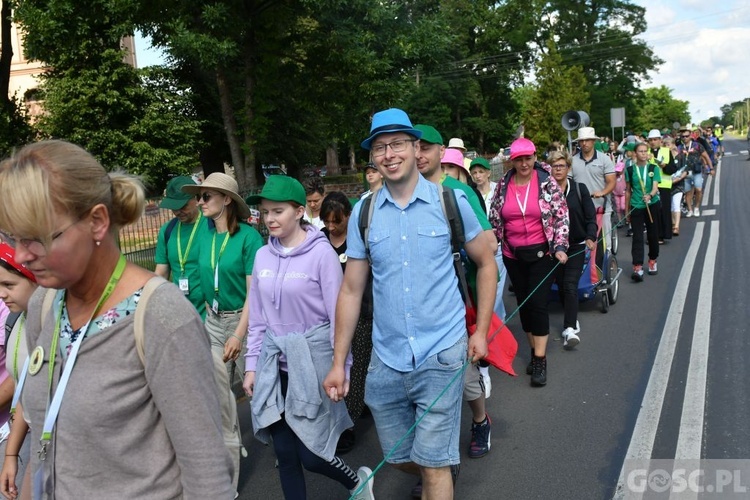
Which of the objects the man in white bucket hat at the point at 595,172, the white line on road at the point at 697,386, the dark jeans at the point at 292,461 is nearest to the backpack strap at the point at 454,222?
the dark jeans at the point at 292,461

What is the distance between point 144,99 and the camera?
24234 mm

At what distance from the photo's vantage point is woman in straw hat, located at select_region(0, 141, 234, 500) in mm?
1604

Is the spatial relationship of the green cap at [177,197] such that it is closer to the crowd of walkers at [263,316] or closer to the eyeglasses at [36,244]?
the crowd of walkers at [263,316]

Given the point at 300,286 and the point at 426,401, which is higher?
the point at 300,286

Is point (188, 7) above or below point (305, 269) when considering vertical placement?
above

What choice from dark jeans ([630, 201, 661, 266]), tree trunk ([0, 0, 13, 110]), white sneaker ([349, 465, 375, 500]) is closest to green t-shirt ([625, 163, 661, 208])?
dark jeans ([630, 201, 661, 266])

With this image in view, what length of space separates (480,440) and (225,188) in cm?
228

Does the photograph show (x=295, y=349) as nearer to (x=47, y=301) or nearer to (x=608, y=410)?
(x=47, y=301)

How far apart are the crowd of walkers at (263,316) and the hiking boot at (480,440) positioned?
0.01 meters

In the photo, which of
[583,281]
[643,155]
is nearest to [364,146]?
[583,281]

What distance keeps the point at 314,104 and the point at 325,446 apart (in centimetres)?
1780

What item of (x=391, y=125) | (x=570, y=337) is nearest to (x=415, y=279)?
(x=391, y=125)

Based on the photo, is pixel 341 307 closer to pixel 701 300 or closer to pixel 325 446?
pixel 325 446

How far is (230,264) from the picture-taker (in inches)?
170
